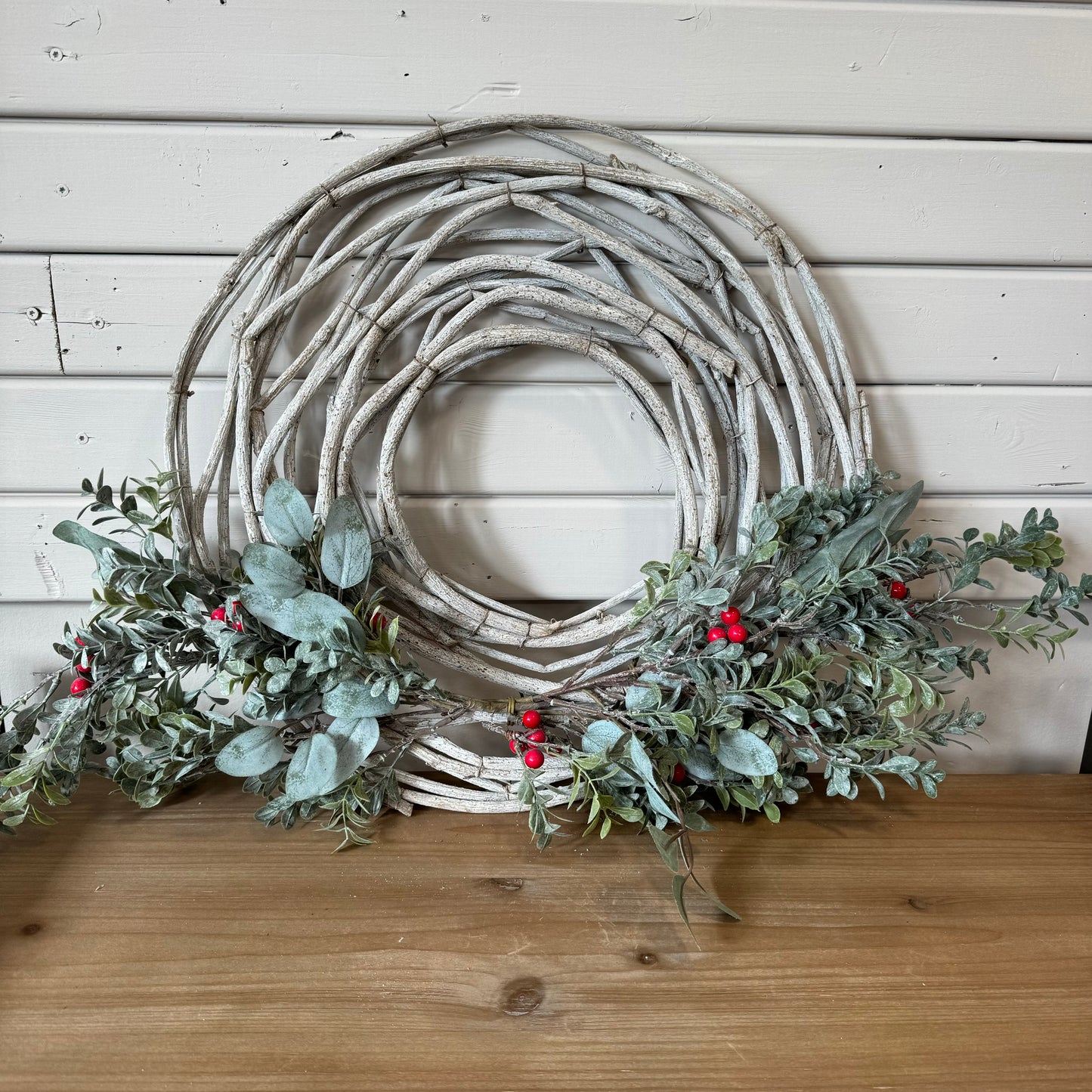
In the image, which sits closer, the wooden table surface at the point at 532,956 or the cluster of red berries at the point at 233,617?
the wooden table surface at the point at 532,956

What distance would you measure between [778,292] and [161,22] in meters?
0.60

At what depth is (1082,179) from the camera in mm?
750

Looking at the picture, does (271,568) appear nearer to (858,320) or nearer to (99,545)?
(99,545)

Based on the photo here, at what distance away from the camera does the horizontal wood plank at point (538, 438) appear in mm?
750

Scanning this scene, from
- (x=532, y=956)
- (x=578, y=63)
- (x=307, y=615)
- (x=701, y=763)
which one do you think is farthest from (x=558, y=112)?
(x=532, y=956)

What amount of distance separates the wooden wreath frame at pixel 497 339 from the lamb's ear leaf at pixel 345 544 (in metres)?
0.05

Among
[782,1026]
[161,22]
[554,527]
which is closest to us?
[782,1026]

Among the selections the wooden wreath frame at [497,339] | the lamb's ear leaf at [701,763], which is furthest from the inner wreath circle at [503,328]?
the lamb's ear leaf at [701,763]

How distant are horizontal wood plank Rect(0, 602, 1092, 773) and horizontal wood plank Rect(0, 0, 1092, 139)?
50cm

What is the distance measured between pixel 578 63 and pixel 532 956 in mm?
760

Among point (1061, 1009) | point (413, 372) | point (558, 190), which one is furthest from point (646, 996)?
point (558, 190)

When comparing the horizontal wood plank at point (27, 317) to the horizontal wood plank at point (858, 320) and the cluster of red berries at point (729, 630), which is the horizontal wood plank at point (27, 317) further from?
the cluster of red berries at point (729, 630)

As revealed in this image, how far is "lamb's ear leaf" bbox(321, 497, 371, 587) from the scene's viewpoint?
0.64 m

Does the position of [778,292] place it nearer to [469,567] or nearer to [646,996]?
[469,567]
